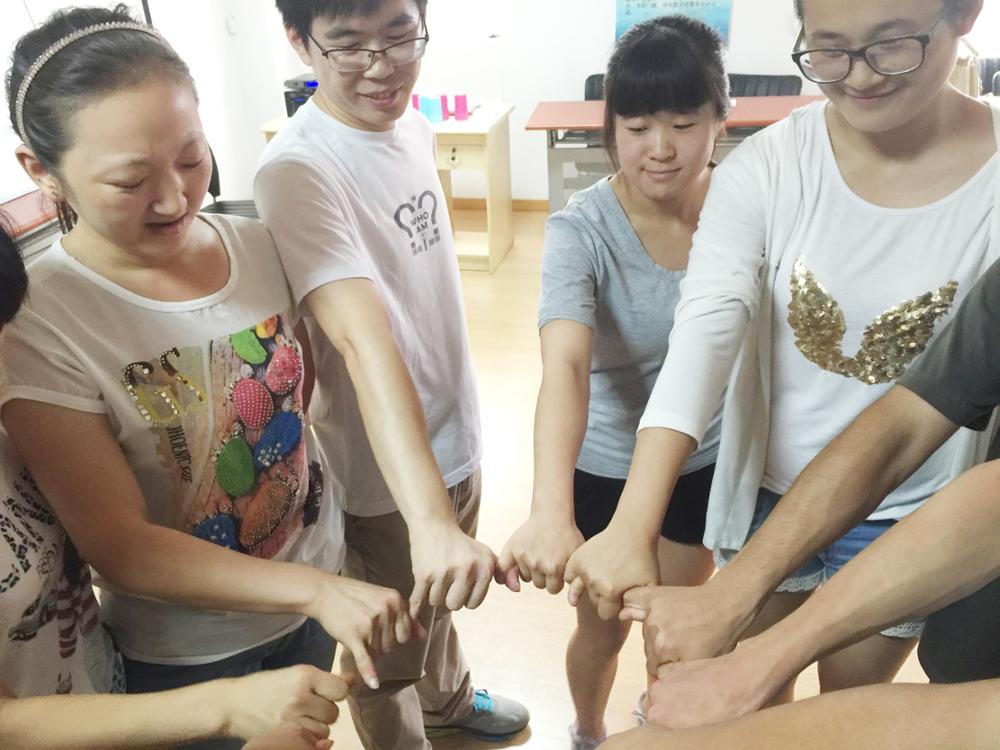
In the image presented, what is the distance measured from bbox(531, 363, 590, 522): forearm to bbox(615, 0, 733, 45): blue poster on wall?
4092 mm

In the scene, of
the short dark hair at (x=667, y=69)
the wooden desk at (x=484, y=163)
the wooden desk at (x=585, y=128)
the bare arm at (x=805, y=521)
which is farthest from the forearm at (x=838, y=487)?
the wooden desk at (x=484, y=163)

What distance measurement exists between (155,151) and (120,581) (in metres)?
0.51

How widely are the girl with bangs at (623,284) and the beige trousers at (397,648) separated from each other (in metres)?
0.29

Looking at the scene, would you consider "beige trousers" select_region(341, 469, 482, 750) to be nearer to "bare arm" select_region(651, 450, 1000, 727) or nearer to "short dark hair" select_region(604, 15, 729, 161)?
"bare arm" select_region(651, 450, 1000, 727)

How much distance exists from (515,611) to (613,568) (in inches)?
50.5

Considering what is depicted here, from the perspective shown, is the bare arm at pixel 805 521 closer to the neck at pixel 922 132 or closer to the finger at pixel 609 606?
the finger at pixel 609 606

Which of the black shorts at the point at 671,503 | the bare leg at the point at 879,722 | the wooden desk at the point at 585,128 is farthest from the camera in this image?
the wooden desk at the point at 585,128

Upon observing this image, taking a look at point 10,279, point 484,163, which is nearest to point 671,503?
point 10,279

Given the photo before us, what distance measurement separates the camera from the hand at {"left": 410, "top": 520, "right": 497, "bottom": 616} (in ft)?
3.51

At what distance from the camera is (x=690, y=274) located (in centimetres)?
115

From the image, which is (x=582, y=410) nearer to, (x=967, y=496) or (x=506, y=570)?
(x=506, y=570)

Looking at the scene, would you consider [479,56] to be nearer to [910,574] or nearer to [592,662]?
[592,662]

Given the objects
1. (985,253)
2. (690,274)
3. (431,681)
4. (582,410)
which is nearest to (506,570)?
(582,410)

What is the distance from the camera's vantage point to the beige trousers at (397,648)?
4.76 ft
